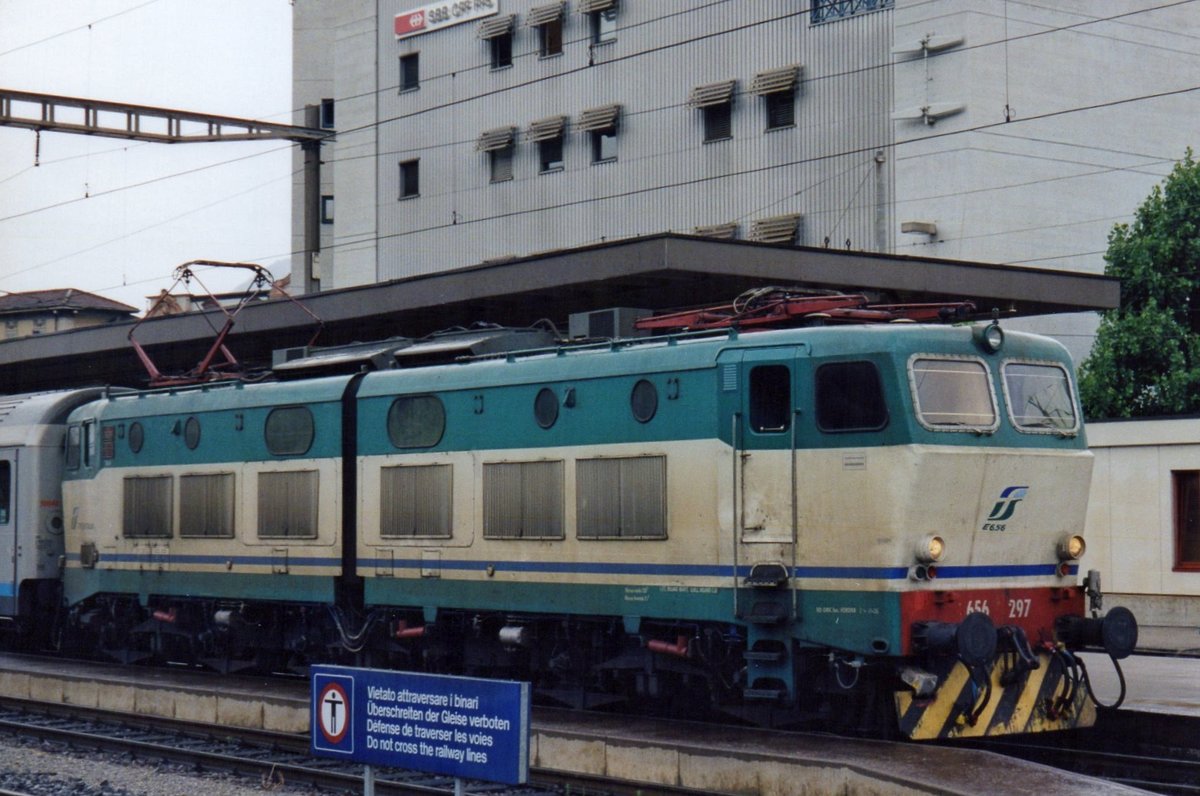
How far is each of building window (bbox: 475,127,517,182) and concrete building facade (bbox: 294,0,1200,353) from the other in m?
0.06

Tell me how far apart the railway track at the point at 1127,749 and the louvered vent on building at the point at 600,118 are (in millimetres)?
30183

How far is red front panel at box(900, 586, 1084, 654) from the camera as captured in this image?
13.7 metres

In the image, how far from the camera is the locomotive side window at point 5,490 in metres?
24.3

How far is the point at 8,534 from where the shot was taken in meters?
24.2

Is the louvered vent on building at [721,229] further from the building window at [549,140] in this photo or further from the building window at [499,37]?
the building window at [499,37]

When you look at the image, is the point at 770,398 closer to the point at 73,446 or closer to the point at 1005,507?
the point at 1005,507

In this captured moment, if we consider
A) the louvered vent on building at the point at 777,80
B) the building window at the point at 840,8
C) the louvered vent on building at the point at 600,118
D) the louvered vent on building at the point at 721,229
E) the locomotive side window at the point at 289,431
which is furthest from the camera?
the louvered vent on building at the point at 600,118

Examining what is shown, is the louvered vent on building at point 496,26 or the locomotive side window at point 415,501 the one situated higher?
the louvered vent on building at point 496,26

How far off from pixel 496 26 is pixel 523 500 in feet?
108

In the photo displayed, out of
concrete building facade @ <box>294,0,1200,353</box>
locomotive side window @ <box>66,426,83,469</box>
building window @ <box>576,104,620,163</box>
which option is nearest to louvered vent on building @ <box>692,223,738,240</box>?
concrete building facade @ <box>294,0,1200,353</box>

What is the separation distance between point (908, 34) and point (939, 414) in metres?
25.0

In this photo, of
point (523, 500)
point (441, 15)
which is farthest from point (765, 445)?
point (441, 15)

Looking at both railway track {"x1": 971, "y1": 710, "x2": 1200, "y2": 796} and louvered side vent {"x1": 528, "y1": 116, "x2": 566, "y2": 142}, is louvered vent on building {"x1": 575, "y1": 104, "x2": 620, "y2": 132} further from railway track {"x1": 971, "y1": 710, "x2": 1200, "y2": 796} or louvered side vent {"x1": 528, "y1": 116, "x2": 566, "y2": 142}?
railway track {"x1": 971, "y1": 710, "x2": 1200, "y2": 796}

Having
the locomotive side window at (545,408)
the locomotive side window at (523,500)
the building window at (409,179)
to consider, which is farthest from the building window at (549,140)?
the locomotive side window at (545,408)
